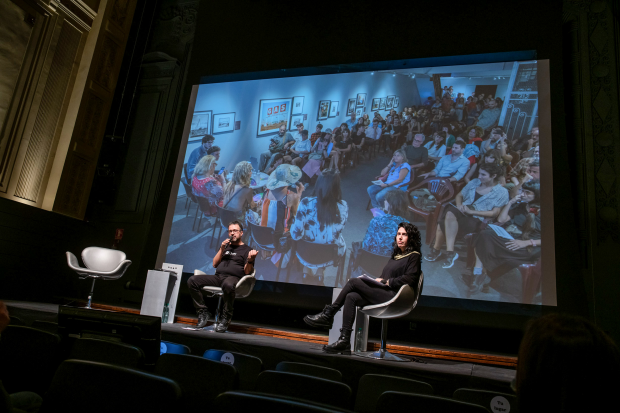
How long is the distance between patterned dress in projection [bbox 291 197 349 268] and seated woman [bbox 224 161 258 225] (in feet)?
1.79

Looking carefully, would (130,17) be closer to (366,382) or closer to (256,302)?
(256,302)

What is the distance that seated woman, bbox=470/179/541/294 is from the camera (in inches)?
170

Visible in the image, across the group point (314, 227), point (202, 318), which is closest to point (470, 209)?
point (314, 227)

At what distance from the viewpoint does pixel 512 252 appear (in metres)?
4.35

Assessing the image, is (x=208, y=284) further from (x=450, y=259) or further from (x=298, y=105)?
(x=298, y=105)

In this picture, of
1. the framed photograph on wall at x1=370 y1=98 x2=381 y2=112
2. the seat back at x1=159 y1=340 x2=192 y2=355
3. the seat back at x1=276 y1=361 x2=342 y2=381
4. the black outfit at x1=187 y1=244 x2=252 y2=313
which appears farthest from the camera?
the framed photograph on wall at x1=370 y1=98 x2=381 y2=112

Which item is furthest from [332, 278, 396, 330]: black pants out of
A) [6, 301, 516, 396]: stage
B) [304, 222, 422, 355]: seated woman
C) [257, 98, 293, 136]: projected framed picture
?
[257, 98, 293, 136]: projected framed picture

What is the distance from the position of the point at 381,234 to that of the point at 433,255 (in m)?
0.58

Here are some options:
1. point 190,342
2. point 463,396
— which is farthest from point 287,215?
point 463,396

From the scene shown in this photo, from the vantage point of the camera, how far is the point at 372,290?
327 cm

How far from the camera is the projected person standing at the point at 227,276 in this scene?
13.5 feet

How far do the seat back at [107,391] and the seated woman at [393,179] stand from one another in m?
4.22

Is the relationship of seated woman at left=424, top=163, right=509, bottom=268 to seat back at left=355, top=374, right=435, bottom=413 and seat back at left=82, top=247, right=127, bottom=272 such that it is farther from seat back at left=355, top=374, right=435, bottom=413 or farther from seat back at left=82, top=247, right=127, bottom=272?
seat back at left=82, top=247, right=127, bottom=272

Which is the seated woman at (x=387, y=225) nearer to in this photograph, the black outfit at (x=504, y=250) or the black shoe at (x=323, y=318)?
the black outfit at (x=504, y=250)
